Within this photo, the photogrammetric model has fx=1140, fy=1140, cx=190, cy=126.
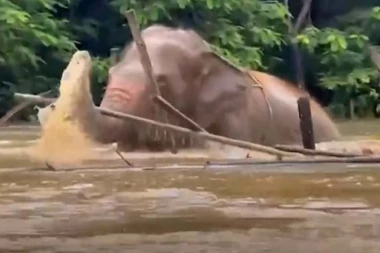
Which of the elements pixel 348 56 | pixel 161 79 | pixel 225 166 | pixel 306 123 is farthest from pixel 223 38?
pixel 225 166

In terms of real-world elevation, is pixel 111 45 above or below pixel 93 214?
below

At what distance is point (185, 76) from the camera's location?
5316 millimetres

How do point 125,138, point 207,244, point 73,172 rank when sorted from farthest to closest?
point 125,138, point 73,172, point 207,244

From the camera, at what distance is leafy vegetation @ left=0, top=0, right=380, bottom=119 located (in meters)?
10.1

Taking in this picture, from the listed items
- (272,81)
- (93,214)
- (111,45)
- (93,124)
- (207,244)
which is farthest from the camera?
(111,45)

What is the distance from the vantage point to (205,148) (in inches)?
173

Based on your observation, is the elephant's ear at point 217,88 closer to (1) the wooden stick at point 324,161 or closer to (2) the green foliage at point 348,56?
(1) the wooden stick at point 324,161

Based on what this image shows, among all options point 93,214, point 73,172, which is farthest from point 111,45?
point 93,214

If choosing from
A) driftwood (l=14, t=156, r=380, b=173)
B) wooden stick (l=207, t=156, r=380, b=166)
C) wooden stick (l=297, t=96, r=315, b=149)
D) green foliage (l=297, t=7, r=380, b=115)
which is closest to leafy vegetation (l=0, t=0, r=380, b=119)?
green foliage (l=297, t=7, r=380, b=115)

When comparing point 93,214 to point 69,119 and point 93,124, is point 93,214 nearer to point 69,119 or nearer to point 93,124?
point 69,119

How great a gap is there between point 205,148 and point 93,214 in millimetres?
2347

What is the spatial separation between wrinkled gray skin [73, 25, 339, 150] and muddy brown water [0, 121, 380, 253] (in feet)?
6.46

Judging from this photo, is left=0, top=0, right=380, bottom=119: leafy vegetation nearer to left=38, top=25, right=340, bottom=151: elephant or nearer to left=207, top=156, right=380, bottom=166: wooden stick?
left=38, top=25, right=340, bottom=151: elephant

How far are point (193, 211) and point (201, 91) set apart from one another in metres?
3.29
